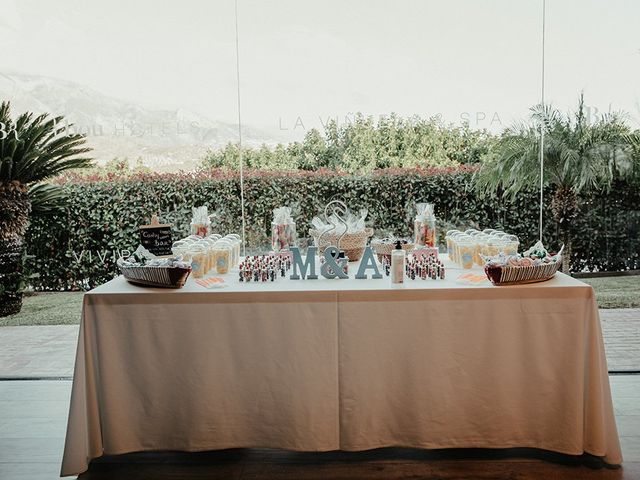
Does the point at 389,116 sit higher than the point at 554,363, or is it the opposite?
the point at 389,116

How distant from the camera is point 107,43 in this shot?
17.2ft

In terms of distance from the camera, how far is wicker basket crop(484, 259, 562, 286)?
2271mm

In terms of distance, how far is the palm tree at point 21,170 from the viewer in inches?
193

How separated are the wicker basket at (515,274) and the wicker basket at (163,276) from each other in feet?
3.89

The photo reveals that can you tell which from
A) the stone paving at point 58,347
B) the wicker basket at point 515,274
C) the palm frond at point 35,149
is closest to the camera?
Result: the wicker basket at point 515,274

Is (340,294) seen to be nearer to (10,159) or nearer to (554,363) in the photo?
(554,363)

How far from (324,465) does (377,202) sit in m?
3.01

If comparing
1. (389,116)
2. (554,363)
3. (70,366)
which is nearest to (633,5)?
(389,116)

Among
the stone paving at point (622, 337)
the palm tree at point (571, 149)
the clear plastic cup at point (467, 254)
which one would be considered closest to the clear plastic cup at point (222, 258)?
the clear plastic cup at point (467, 254)

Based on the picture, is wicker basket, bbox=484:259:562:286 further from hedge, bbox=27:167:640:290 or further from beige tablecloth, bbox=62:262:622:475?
hedge, bbox=27:167:640:290

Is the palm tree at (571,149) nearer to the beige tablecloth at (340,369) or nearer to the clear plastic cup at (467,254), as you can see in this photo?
the clear plastic cup at (467,254)

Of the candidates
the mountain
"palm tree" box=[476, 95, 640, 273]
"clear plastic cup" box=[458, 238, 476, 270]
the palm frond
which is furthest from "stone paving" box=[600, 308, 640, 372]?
the palm frond

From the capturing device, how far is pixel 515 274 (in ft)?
7.50

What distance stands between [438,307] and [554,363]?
496 millimetres
